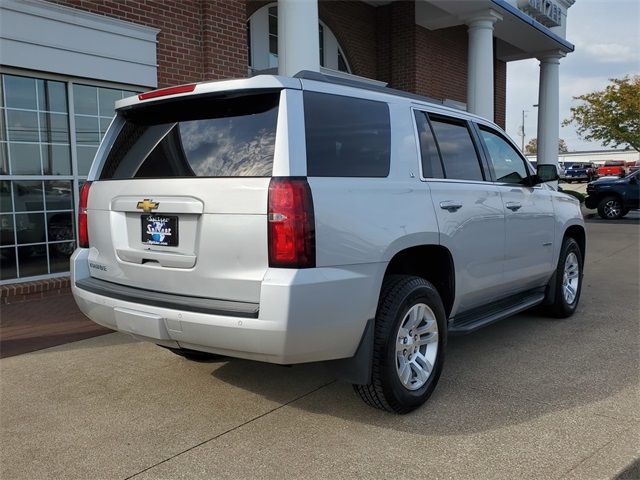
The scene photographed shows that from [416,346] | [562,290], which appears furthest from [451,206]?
[562,290]

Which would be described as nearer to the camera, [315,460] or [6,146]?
[315,460]

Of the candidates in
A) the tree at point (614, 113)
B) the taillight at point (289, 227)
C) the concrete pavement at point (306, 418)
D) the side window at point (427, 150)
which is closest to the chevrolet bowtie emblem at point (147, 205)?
the taillight at point (289, 227)

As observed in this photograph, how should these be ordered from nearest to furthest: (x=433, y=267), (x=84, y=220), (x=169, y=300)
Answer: (x=169, y=300) < (x=84, y=220) < (x=433, y=267)

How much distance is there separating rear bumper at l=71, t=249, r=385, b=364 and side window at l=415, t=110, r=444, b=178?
99 cm

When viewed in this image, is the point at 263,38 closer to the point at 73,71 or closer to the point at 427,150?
the point at 73,71

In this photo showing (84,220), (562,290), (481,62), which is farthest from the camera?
(481,62)

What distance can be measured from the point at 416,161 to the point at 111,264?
205 cm

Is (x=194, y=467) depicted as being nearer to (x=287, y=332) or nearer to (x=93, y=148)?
(x=287, y=332)

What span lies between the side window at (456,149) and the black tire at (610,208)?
52.5 feet

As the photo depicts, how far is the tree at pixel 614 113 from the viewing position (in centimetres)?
3772

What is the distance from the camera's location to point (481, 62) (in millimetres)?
11914

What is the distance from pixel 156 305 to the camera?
10.9 ft

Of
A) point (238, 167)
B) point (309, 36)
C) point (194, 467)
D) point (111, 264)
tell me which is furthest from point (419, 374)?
point (309, 36)

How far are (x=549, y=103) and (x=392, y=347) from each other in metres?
14.5
